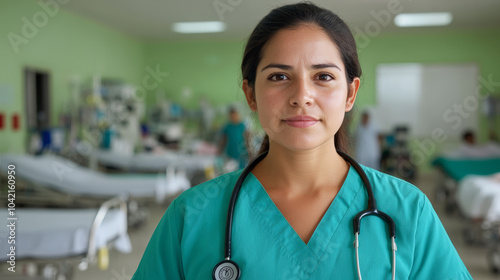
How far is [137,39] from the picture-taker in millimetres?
8383

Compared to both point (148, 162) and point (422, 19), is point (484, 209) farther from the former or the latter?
point (422, 19)

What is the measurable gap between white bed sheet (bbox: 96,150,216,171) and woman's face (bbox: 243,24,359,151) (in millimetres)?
4518

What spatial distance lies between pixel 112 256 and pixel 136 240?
1.50 feet

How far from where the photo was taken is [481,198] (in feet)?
12.1

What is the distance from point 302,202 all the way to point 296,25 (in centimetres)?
35

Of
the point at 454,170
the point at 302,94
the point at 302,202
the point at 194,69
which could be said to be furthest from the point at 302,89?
the point at 194,69

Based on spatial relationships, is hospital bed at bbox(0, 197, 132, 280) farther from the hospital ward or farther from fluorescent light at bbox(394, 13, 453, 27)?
fluorescent light at bbox(394, 13, 453, 27)

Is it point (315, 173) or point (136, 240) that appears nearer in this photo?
point (315, 173)

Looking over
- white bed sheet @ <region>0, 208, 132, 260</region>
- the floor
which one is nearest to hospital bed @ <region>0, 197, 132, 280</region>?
white bed sheet @ <region>0, 208, 132, 260</region>

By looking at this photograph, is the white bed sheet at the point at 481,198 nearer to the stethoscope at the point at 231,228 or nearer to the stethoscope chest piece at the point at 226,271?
the stethoscope at the point at 231,228

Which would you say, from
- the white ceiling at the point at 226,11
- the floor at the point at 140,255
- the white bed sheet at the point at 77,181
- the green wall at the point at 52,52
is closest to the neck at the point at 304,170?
the floor at the point at 140,255

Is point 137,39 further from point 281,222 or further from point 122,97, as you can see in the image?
point 281,222

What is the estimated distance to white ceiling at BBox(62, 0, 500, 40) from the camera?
5438 mm

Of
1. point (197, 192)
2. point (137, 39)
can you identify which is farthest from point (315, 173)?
point (137, 39)
